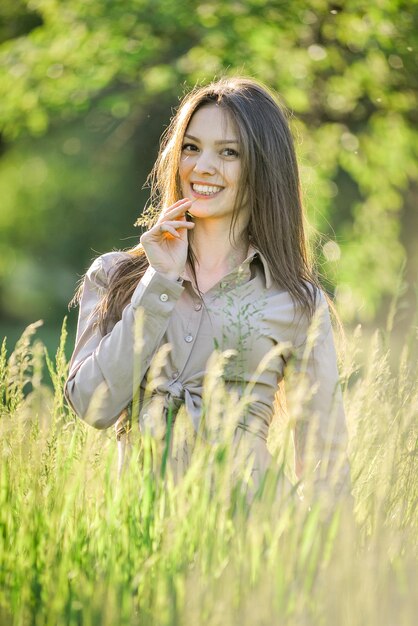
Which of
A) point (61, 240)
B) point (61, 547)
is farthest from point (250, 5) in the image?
point (61, 547)

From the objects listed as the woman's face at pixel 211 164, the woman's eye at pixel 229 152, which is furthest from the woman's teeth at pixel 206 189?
the woman's eye at pixel 229 152

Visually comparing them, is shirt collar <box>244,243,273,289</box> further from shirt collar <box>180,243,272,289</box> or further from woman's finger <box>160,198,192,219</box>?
woman's finger <box>160,198,192,219</box>

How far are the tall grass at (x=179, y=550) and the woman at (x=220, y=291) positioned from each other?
9.1 inches

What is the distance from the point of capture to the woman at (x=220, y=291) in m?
2.56

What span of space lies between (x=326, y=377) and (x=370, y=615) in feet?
3.26

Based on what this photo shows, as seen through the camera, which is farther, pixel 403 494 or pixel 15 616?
pixel 403 494

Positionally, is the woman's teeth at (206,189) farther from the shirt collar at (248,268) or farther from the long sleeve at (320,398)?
the long sleeve at (320,398)

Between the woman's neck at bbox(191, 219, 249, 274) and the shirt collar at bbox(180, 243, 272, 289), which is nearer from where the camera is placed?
the shirt collar at bbox(180, 243, 272, 289)

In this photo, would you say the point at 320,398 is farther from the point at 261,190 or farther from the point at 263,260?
the point at 261,190

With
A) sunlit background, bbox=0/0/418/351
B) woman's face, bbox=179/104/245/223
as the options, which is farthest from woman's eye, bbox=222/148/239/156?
sunlit background, bbox=0/0/418/351

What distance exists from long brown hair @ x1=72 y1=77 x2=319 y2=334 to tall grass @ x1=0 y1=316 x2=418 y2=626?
1.66 feet

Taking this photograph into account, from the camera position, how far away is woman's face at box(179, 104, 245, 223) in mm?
2793

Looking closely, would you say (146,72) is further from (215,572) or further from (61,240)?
(215,572)

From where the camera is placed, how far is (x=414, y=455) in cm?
259
